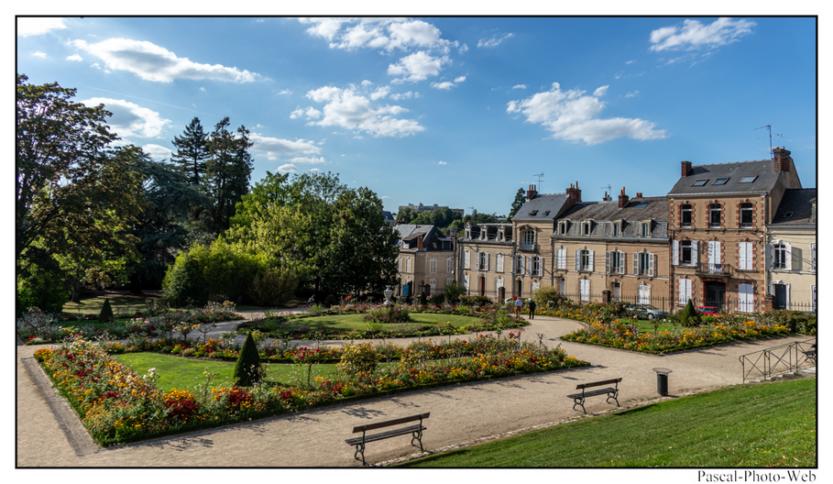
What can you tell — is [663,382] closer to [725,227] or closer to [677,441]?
[677,441]

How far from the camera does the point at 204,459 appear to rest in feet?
29.4

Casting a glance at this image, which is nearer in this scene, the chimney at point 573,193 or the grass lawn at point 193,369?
the grass lawn at point 193,369

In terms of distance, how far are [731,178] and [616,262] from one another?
8.74 m

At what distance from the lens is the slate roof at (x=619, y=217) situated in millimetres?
34531

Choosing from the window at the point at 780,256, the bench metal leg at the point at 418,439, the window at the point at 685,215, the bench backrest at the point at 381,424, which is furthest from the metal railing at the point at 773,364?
the window at the point at 685,215

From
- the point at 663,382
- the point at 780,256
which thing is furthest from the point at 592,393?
the point at 780,256

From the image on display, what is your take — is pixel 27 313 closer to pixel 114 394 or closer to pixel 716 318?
pixel 114 394

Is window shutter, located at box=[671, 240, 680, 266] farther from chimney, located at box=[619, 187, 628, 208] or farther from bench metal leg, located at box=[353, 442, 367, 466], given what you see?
bench metal leg, located at box=[353, 442, 367, 466]

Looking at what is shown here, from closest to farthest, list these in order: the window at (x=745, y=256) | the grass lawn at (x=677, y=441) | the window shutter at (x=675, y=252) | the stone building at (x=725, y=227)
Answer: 1. the grass lawn at (x=677, y=441)
2. the stone building at (x=725, y=227)
3. the window at (x=745, y=256)
4. the window shutter at (x=675, y=252)

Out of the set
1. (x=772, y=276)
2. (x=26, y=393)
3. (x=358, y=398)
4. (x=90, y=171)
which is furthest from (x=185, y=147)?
(x=772, y=276)

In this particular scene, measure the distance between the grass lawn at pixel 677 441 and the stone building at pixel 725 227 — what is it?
68.4 ft

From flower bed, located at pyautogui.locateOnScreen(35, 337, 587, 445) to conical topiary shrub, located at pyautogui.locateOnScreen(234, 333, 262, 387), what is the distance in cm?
50

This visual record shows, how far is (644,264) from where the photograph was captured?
3431 cm

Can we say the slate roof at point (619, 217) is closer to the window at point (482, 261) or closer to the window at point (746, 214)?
the window at point (746, 214)
